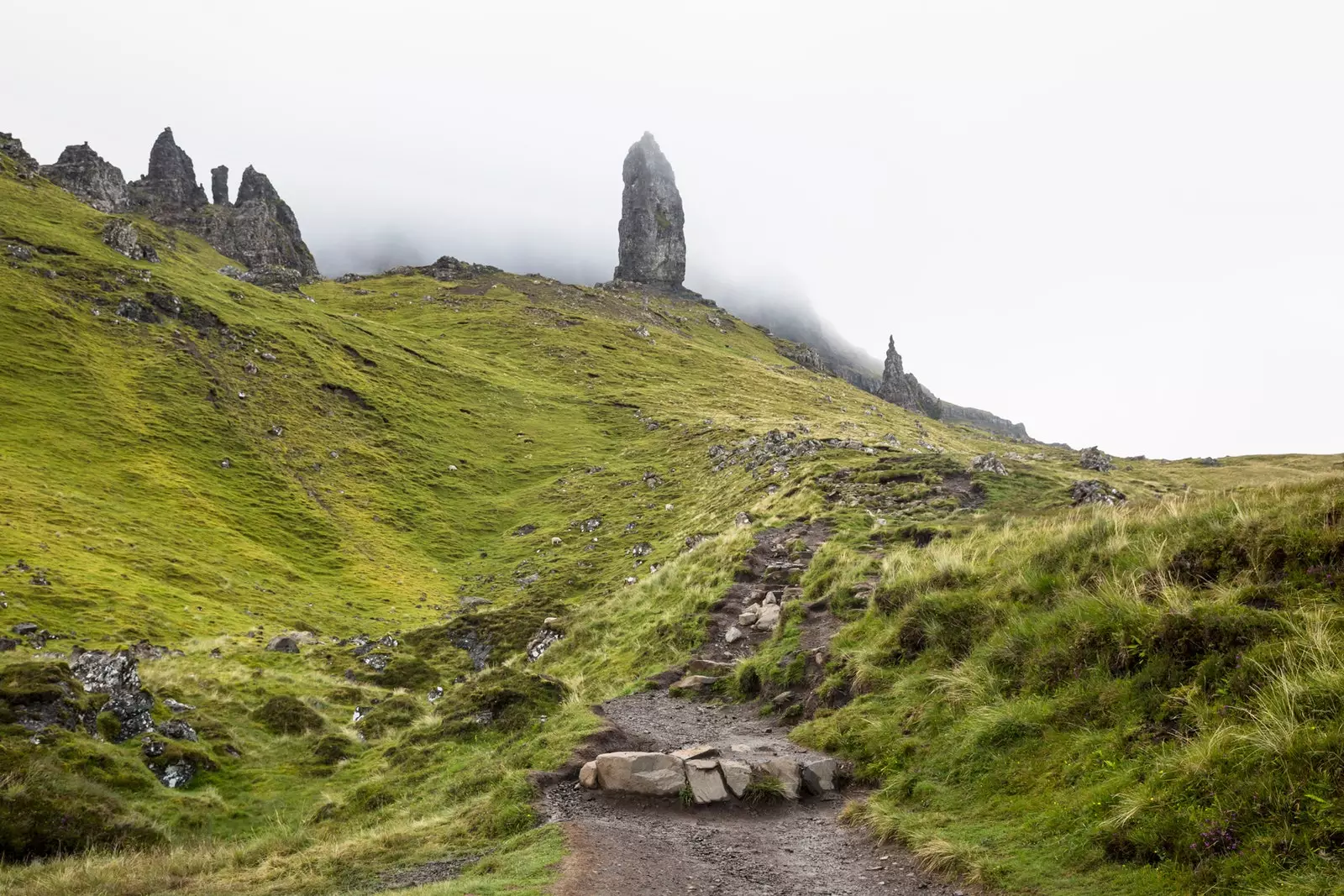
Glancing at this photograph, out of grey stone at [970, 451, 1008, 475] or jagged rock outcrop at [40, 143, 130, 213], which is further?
jagged rock outcrop at [40, 143, 130, 213]

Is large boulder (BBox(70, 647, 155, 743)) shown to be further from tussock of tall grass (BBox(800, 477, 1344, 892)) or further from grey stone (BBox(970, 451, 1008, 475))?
grey stone (BBox(970, 451, 1008, 475))

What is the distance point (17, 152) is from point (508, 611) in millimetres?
174300

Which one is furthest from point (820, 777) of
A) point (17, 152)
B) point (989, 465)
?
point (17, 152)

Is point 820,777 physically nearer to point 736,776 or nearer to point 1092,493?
point 736,776

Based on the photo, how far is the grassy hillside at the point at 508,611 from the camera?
1010 cm

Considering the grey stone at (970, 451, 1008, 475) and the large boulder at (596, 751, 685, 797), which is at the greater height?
the grey stone at (970, 451, 1008, 475)

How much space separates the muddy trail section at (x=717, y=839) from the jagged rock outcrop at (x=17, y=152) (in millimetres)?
180096

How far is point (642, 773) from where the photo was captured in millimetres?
15391

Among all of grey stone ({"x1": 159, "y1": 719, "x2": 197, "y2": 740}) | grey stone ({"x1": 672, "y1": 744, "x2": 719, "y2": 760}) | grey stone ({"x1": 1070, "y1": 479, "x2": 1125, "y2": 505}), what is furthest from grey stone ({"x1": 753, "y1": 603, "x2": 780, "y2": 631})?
grey stone ({"x1": 159, "y1": 719, "x2": 197, "y2": 740})

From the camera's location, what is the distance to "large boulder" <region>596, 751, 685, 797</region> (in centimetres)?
1504

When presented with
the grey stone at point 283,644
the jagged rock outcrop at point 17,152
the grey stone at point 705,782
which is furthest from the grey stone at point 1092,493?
the jagged rock outcrop at point 17,152

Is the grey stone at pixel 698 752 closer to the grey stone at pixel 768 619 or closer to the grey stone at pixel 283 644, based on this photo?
the grey stone at pixel 768 619

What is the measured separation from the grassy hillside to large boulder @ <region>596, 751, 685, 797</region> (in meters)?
1.85

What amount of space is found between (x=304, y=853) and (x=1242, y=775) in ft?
55.0
